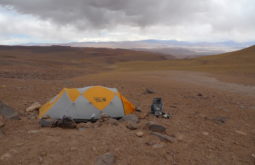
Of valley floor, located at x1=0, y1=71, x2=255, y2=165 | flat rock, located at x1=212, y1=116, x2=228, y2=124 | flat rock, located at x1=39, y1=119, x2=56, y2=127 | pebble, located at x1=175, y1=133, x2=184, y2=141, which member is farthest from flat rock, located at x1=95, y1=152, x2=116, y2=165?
flat rock, located at x1=212, y1=116, x2=228, y2=124

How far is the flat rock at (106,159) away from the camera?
331cm

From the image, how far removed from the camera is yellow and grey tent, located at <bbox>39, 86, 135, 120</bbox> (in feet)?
19.1

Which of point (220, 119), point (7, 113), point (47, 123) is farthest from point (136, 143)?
point (7, 113)

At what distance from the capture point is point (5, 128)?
4461mm

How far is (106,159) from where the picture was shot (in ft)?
11.0

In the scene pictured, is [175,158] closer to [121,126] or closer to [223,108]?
[121,126]

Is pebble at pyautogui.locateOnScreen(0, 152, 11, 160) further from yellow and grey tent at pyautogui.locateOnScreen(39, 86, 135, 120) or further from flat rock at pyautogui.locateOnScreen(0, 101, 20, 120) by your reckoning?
yellow and grey tent at pyautogui.locateOnScreen(39, 86, 135, 120)

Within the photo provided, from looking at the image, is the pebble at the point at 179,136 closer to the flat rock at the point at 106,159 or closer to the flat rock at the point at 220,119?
the flat rock at the point at 106,159

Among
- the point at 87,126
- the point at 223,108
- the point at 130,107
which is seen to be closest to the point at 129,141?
the point at 87,126

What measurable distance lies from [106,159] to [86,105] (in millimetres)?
2765

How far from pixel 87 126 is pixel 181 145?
84.5 inches

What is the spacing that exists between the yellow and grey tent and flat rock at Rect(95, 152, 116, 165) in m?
2.37

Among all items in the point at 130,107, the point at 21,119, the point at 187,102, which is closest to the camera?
the point at 21,119

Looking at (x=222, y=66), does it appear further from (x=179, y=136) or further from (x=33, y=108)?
(x=33, y=108)
